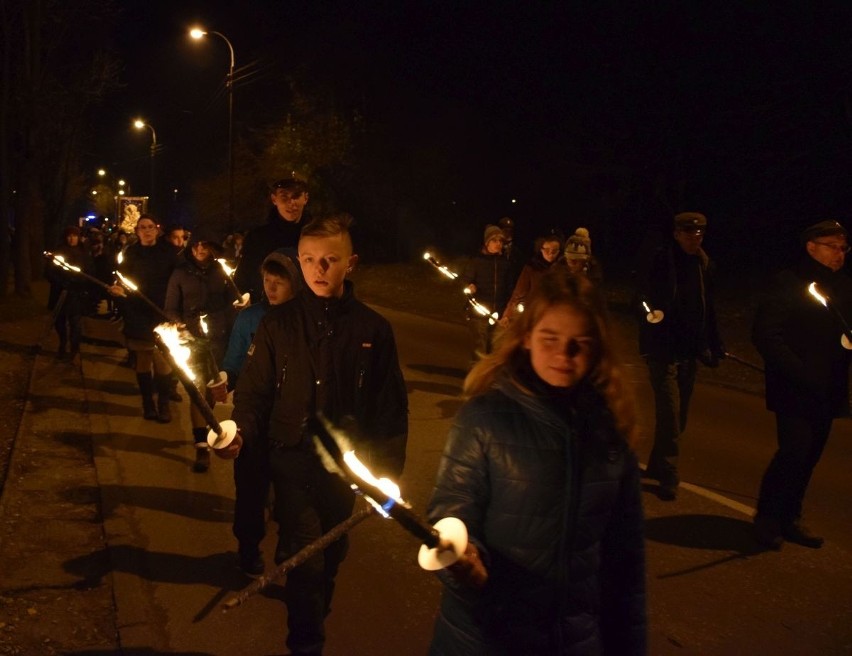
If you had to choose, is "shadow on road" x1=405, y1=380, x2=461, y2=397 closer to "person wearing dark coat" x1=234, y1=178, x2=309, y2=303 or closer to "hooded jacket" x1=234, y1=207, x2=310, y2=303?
"hooded jacket" x1=234, y1=207, x2=310, y2=303

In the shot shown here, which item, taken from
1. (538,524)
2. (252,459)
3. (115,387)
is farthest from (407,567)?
(115,387)

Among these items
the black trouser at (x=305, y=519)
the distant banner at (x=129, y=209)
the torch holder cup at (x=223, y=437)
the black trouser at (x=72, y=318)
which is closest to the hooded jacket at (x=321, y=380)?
the black trouser at (x=305, y=519)

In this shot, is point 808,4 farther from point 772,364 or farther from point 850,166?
point 772,364

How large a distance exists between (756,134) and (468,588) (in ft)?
69.7

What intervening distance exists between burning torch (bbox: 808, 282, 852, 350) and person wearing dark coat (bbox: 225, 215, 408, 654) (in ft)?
10.1

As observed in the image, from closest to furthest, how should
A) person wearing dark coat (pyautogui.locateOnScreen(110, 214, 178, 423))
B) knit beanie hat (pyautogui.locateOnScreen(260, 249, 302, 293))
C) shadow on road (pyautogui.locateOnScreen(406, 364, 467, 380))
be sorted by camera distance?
knit beanie hat (pyautogui.locateOnScreen(260, 249, 302, 293)), person wearing dark coat (pyautogui.locateOnScreen(110, 214, 178, 423)), shadow on road (pyautogui.locateOnScreen(406, 364, 467, 380))

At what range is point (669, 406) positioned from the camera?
7047 mm

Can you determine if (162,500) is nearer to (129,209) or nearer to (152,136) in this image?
(129,209)

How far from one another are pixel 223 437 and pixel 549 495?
1226 mm

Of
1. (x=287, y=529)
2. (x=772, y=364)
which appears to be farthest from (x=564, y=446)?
(x=772, y=364)

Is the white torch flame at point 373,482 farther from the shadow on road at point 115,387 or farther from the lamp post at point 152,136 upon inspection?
the lamp post at point 152,136

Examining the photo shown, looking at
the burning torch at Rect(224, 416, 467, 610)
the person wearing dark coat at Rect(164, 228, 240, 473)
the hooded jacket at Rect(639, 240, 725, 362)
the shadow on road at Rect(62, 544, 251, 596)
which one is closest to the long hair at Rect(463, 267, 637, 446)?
the burning torch at Rect(224, 416, 467, 610)

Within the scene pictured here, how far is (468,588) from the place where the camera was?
244cm

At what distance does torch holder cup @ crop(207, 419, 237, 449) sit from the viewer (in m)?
3.11
